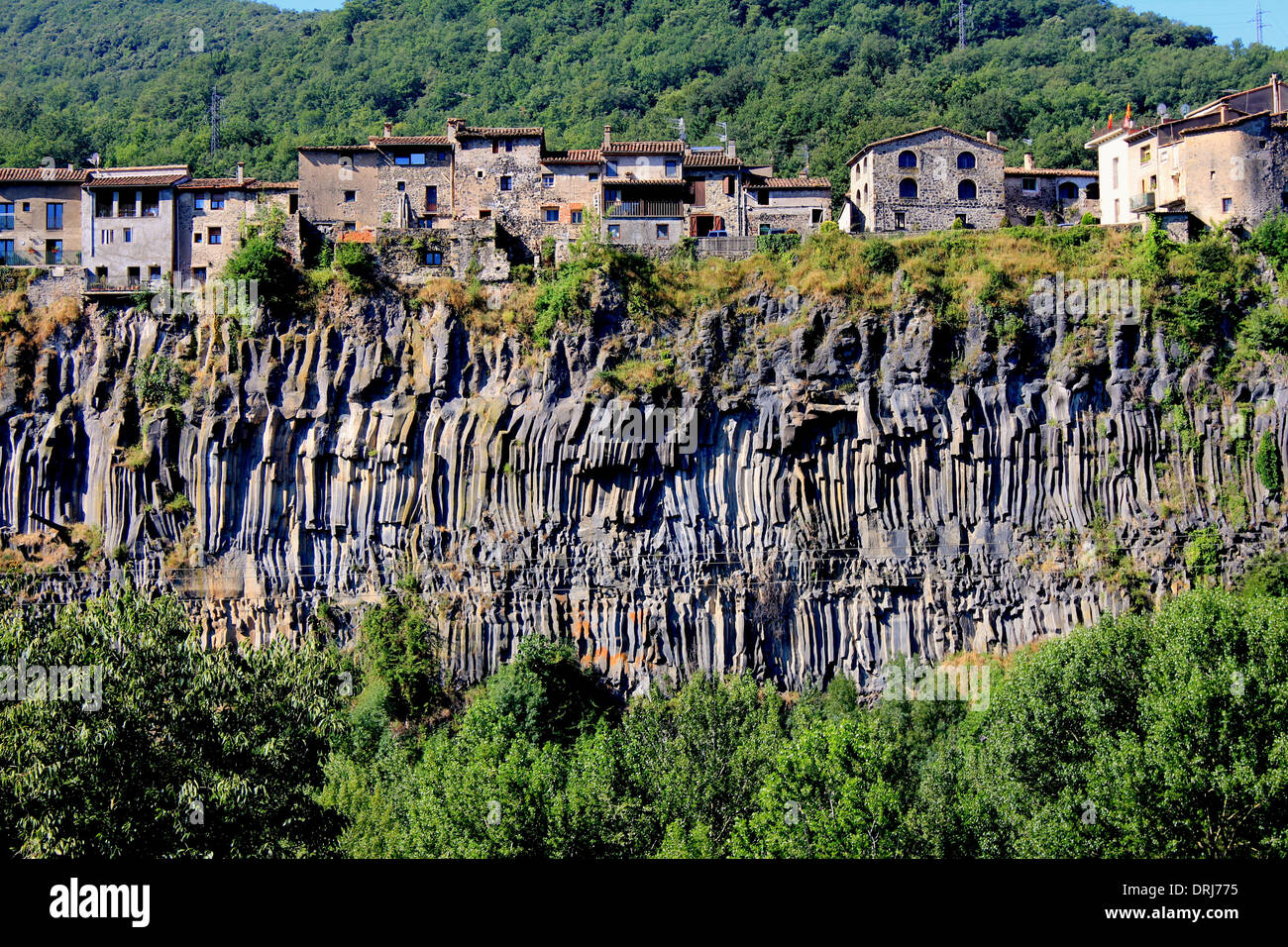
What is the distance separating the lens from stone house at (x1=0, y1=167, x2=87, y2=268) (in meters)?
55.7

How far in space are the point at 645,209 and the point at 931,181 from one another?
11.3m

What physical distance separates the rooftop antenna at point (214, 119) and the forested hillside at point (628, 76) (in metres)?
0.47

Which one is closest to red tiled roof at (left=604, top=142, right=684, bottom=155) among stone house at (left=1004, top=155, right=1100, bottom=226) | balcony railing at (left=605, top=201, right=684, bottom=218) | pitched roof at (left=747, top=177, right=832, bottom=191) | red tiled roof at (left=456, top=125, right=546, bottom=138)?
balcony railing at (left=605, top=201, right=684, bottom=218)

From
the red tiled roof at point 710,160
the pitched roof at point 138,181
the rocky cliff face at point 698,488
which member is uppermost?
the red tiled roof at point 710,160

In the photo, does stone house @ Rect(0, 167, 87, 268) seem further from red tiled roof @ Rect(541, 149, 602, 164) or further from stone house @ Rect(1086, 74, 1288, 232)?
stone house @ Rect(1086, 74, 1288, 232)

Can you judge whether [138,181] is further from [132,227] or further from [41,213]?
[41,213]

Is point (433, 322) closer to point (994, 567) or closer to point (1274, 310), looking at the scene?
point (994, 567)

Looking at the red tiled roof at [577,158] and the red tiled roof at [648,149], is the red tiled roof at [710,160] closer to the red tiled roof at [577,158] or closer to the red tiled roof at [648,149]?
the red tiled roof at [648,149]

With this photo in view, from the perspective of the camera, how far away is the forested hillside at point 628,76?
80312 mm

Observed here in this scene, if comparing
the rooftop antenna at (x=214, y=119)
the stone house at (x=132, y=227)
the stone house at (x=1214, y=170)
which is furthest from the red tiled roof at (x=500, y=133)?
the rooftop antenna at (x=214, y=119)

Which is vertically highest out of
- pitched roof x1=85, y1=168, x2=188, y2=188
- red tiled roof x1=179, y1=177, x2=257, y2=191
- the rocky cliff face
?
pitched roof x1=85, y1=168, x2=188, y2=188

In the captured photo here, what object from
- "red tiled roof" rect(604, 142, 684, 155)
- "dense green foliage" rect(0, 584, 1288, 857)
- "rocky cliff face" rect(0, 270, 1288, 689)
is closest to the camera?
"dense green foliage" rect(0, 584, 1288, 857)
